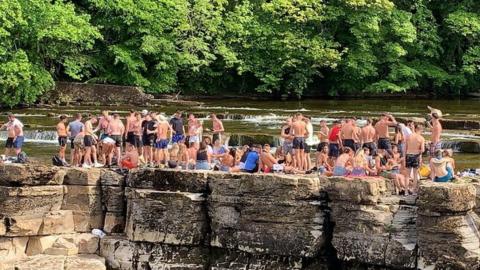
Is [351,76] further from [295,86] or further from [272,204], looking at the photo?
[272,204]

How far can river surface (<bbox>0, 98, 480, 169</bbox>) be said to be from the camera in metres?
25.9

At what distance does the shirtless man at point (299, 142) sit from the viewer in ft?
64.4

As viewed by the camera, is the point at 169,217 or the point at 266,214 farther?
the point at 169,217

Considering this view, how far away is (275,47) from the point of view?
46.8 m

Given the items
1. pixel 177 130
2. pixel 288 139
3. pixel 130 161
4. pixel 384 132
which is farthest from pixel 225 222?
pixel 384 132

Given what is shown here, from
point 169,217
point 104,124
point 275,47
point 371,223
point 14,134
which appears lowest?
point 169,217

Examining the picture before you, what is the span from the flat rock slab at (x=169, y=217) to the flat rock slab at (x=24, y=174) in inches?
92.6

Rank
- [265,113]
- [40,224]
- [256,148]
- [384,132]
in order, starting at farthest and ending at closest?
[265,113] < [384,132] < [256,148] < [40,224]

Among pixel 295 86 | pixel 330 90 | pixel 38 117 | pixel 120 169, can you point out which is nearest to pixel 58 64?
pixel 38 117

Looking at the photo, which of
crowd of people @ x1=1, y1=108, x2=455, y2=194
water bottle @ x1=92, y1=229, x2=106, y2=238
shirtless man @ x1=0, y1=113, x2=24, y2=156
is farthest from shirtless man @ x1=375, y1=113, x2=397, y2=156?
shirtless man @ x1=0, y1=113, x2=24, y2=156

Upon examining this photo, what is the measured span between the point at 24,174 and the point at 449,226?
1000 centimetres

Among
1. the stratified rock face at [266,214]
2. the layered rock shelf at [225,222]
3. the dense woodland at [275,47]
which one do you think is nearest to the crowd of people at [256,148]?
the layered rock shelf at [225,222]

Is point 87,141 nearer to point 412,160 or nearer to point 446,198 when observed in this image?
point 412,160

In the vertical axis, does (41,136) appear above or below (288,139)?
below
